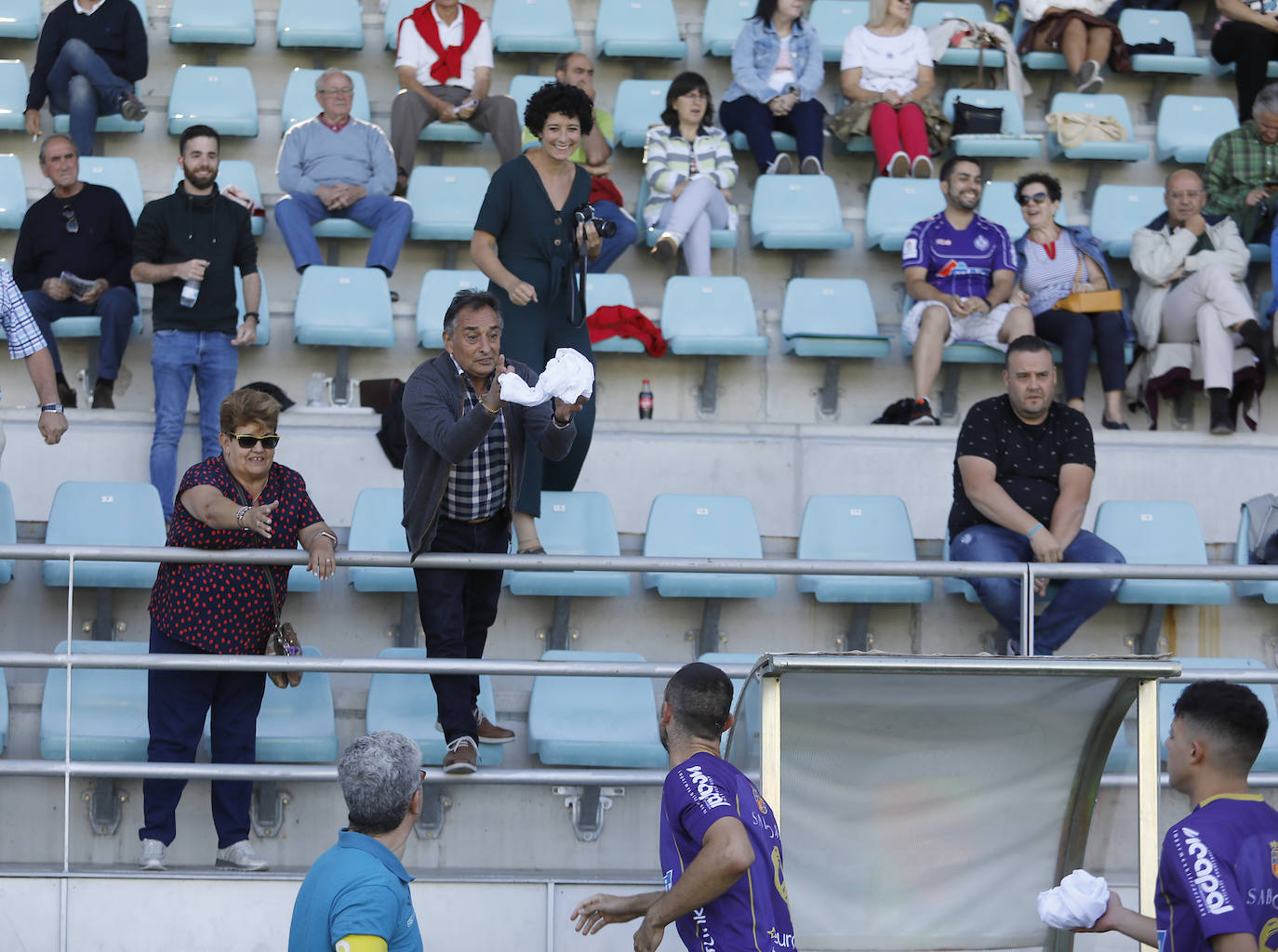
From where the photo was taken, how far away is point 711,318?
7.17 meters

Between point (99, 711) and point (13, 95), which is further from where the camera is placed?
point (13, 95)

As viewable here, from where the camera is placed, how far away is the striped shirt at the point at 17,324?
17.9ft

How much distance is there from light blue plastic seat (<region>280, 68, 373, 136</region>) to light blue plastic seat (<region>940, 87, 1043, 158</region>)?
122 inches

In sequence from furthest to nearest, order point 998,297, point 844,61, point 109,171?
point 844,61
point 109,171
point 998,297

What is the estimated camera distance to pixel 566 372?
4.44 metres

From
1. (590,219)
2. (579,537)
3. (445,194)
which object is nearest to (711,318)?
(445,194)

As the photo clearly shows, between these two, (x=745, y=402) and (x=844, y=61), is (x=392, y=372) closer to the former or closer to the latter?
(x=745, y=402)

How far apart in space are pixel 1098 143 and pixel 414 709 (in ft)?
17.1

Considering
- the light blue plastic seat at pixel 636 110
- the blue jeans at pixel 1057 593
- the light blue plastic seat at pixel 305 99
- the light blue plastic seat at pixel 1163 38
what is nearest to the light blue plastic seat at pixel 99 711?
the blue jeans at pixel 1057 593

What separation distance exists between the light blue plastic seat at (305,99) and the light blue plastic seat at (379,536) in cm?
328

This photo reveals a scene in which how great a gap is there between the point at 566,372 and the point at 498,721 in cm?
151

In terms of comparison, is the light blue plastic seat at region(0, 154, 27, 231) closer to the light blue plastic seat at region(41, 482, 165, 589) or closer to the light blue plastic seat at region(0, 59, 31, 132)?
the light blue plastic seat at region(0, 59, 31, 132)

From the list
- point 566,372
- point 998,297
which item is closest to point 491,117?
point 998,297

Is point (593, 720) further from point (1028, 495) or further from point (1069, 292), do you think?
point (1069, 292)
